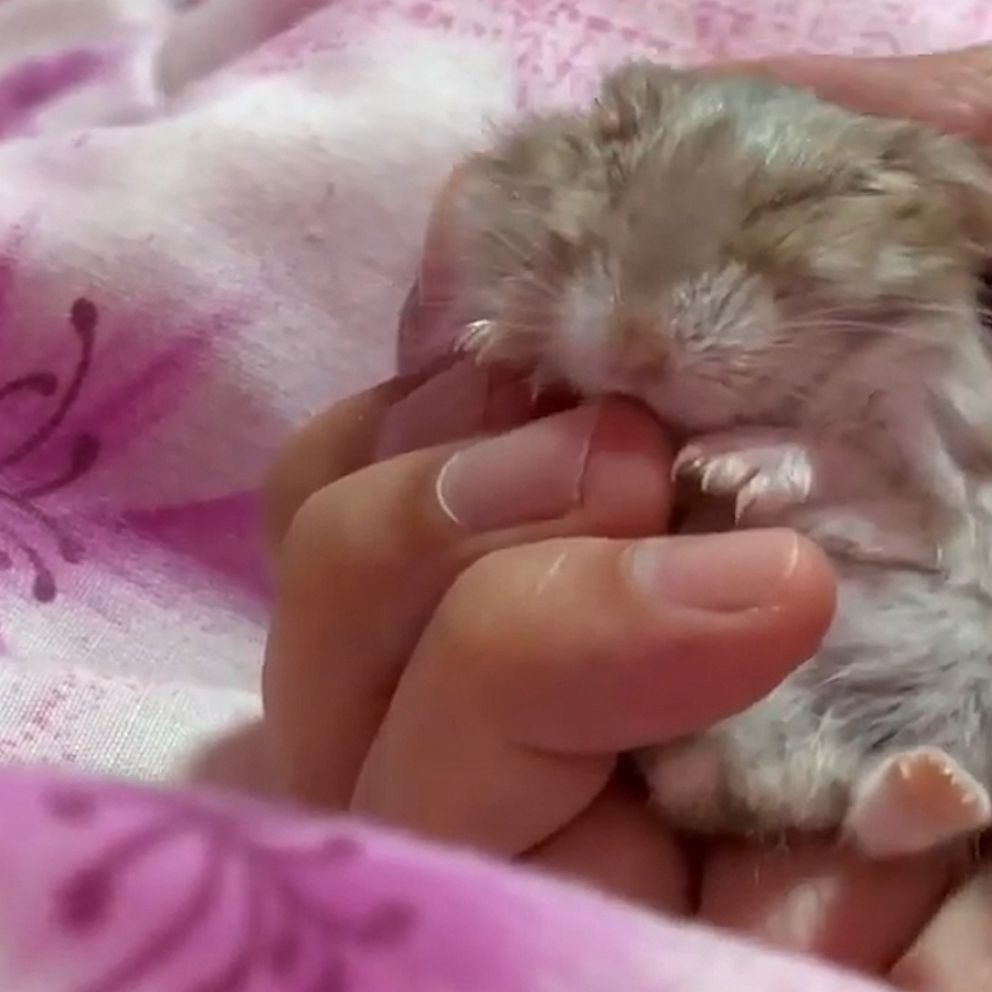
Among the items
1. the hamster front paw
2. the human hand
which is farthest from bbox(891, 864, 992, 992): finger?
the hamster front paw

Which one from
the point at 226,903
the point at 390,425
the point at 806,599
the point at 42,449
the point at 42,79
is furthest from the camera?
the point at 42,79

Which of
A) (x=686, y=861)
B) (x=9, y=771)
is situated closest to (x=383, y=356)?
(x=686, y=861)

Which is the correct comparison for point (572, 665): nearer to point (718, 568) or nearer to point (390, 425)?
point (718, 568)

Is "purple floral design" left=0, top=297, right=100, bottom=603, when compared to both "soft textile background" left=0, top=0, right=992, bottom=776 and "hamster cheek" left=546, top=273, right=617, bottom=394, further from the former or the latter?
"hamster cheek" left=546, top=273, right=617, bottom=394

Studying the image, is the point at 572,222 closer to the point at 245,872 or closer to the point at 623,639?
the point at 623,639

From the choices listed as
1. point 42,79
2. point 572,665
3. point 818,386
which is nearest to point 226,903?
point 572,665

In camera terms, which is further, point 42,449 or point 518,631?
point 42,449

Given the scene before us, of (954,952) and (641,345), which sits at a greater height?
(641,345)

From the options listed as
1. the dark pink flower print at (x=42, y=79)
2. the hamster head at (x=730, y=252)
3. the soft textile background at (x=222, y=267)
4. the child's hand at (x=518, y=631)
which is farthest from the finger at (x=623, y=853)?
the dark pink flower print at (x=42, y=79)
